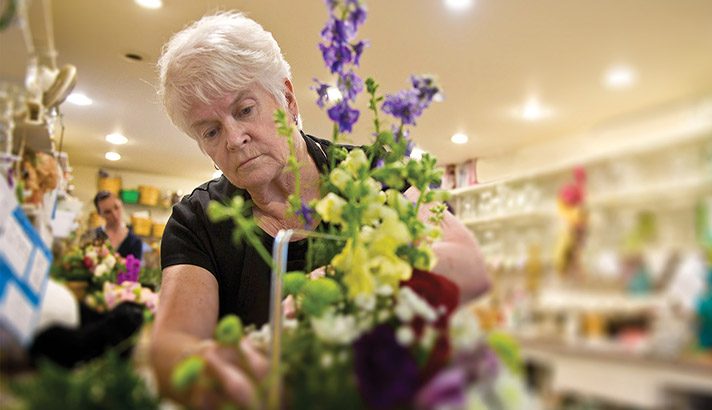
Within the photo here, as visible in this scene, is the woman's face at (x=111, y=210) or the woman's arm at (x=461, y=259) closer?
the woman's arm at (x=461, y=259)

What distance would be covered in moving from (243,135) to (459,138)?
0.42 m

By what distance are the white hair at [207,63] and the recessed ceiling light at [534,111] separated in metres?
0.53

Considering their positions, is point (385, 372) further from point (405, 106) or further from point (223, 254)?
point (223, 254)

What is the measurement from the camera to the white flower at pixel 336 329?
52 cm

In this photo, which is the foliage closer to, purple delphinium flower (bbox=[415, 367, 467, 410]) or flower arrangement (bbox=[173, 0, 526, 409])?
flower arrangement (bbox=[173, 0, 526, 409])

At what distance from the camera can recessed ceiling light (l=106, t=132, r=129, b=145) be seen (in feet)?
2.74

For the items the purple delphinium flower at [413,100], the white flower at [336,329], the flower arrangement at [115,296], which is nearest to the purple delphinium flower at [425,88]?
the purple delphinium flower at [413,100]

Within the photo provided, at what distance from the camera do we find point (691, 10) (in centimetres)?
52

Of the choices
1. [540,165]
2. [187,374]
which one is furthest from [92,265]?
[540,165]

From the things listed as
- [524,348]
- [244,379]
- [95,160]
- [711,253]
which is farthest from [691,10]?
[95,160]

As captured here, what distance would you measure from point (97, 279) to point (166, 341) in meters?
0.10

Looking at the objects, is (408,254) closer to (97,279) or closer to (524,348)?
(524,348)

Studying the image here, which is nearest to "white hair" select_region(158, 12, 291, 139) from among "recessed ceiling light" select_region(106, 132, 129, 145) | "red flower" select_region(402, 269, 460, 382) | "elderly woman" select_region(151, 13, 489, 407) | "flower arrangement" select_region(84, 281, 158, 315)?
"elderly woman" select_region(151, 13, 489, 407)

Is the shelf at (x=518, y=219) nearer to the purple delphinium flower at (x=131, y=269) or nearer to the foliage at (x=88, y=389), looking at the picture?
the foliage at (x=88, y=389)
